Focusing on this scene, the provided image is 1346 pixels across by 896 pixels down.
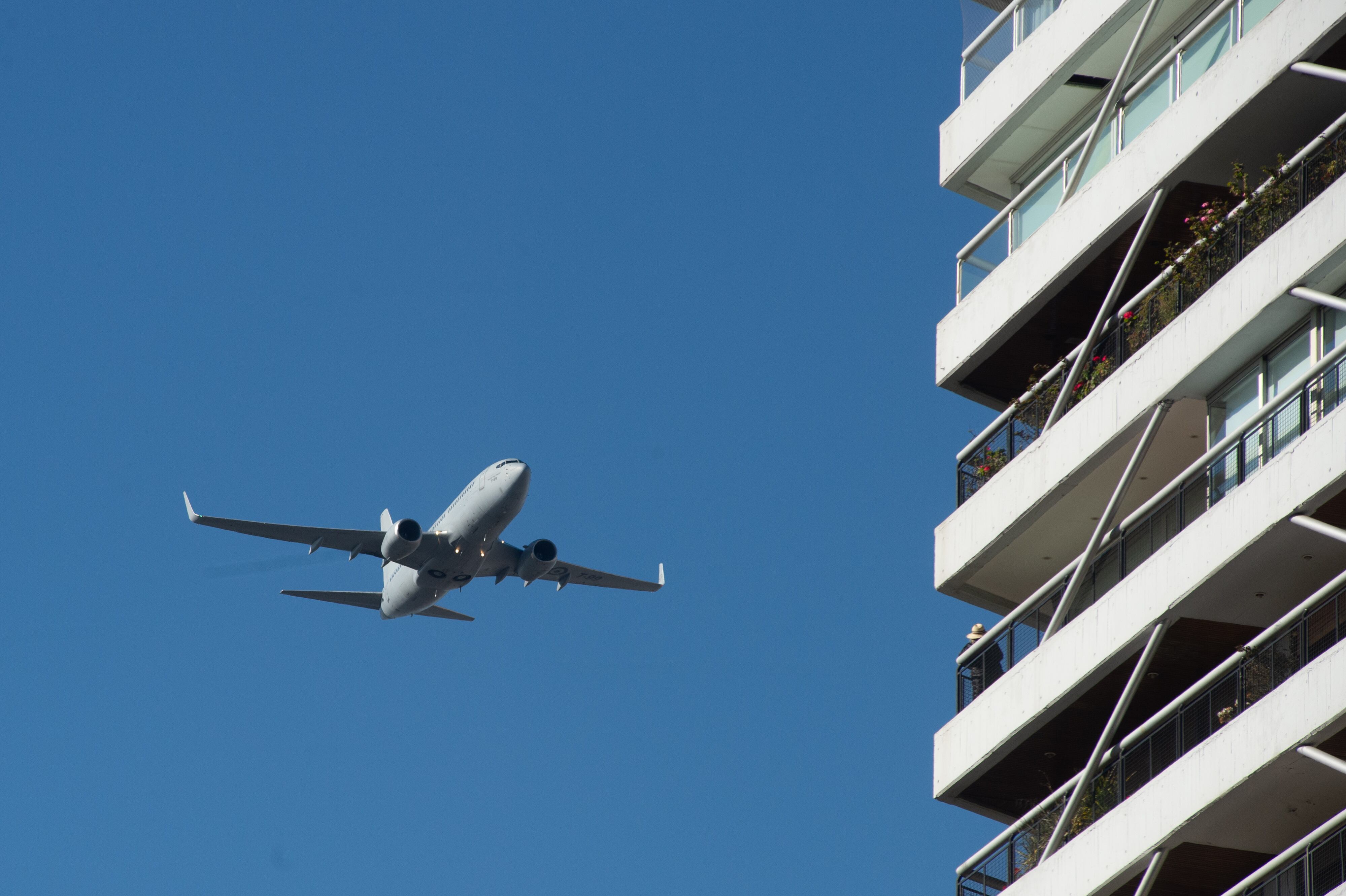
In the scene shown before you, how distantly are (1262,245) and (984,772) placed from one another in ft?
28.0

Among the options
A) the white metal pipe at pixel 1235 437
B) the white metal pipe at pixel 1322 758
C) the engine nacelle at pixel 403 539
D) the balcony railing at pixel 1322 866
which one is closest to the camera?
the white metal pipe at pixel 1322 758

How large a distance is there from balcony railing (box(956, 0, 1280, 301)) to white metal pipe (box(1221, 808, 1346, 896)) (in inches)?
420

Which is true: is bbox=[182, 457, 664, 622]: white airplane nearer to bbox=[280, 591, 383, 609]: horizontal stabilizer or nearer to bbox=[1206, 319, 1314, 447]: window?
bbox=[280, 591, 383, 609]: horizontal stabilizer

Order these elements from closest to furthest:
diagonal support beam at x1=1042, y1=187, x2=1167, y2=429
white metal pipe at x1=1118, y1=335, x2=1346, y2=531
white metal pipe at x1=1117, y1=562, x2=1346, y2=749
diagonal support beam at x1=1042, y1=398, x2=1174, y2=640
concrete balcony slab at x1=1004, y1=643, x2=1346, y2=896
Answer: concrete balcony slab at x1=1004, y1=643, x2=1346, y2=896 < white metal pipe at x1=1117, y1=562, x2=1346, y2=749 < white metal pipe at x1=1118, y1=335, x2=1346, y2=531 < diagonal support beam at x1=1042, y1=398, x2=1174, y2=640 < diagonal support beam at x1=1042, y1=187, x2=1167, y2=429

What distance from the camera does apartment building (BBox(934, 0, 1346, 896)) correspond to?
73.4ft

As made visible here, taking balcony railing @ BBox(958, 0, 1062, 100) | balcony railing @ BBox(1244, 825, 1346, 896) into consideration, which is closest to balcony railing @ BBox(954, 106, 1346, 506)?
balcony railing @ BBox(958, 0, 1062, 100)

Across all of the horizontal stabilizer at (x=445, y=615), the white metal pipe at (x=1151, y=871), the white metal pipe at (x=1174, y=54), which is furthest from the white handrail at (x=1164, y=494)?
the horizontal stabilizer at (x=445, y=615)

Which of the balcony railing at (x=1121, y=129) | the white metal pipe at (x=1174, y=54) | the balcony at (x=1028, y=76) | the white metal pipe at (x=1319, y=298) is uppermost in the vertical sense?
the balcony at (x=1028, y=76)

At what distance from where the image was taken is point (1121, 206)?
27.1 m

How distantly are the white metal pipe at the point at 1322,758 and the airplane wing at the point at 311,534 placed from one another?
37655 millimetres

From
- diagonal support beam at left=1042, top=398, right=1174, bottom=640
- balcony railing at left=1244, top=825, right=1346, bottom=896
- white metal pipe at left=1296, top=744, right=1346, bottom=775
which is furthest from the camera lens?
diagonal support beam at left=1042, top=398, right=1174, bottom=640

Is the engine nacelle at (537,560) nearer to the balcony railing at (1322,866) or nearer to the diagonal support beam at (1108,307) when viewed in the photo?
the diagonal support beam at (1108,307)

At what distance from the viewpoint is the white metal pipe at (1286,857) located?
20609 mm

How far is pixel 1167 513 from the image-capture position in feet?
83.0
